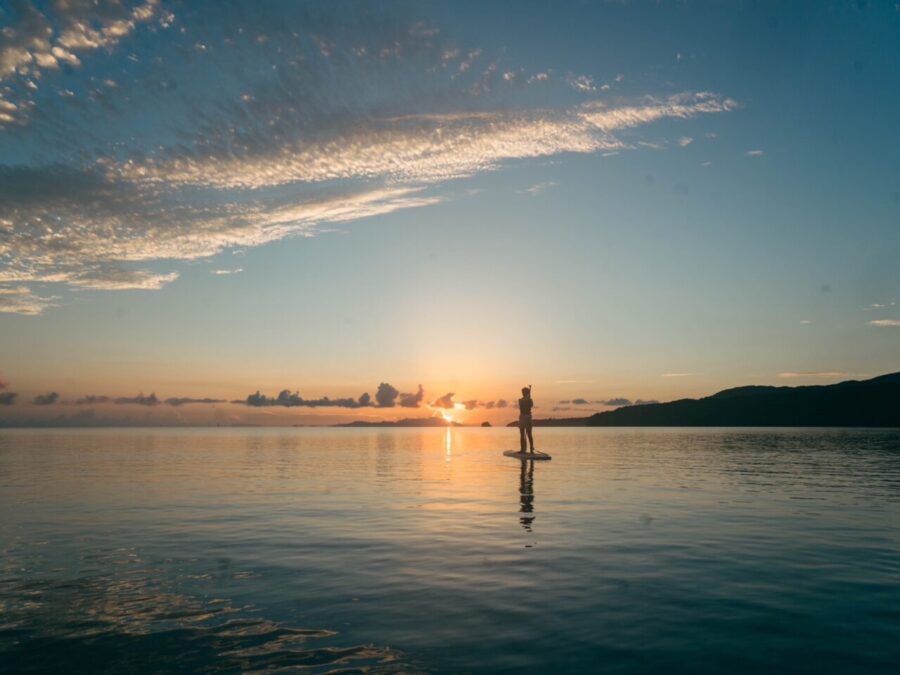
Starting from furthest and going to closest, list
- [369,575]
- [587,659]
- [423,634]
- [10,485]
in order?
1. [10,485]
2. [369,575]
3. [423,634]
4. [587,659]

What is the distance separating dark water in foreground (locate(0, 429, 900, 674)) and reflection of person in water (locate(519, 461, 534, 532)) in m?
0.25

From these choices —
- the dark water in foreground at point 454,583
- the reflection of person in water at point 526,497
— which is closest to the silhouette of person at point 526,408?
the reflection of person in water at point 526,497

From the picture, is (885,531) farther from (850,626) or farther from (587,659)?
(587,659)

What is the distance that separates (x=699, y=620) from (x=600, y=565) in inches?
161

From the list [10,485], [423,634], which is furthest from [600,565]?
[10,485]

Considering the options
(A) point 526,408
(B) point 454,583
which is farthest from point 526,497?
(A) point 526,408

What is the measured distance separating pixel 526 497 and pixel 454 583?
49.9ft

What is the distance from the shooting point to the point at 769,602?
471 inches

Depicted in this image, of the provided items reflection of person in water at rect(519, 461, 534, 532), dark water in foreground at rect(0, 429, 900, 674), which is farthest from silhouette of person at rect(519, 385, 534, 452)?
dark water in foreground at rect(0, 429, 900, 674)

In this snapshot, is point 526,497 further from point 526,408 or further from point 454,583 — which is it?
point 526,408

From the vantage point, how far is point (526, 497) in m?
28.0

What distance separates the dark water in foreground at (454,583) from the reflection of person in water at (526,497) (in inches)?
9.9

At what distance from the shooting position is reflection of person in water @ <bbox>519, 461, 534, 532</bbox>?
21.6m

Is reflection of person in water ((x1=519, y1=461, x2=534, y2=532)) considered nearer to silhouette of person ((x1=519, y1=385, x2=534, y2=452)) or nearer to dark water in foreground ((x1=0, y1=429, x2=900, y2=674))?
dark water in foreground ((x1=0, y1=429, x2=900, y2=674))
